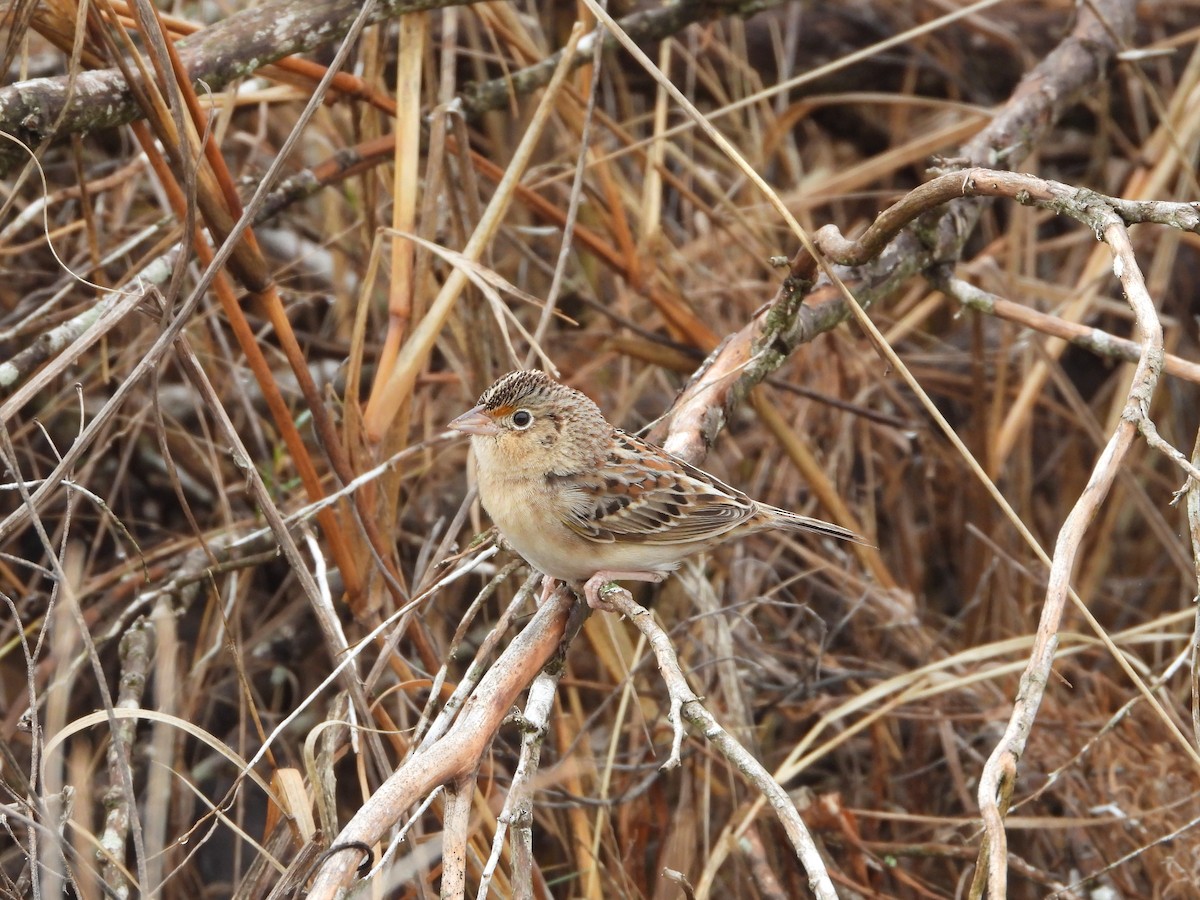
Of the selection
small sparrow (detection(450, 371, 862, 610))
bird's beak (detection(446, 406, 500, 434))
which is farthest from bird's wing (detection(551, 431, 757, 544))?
bird's beak (detection(446, 406, 500, 434))

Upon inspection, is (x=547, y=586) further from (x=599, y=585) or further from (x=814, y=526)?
(x=814, y=526)

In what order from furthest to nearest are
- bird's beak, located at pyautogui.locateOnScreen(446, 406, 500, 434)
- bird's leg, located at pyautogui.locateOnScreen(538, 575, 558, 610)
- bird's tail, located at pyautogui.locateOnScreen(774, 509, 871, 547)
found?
bird's tail, located at pyautogui.locateOnScreen(774, 509, 871, 547) < bird's beak, located at pyautogui.locateOnScreen(446, 406, 500, 434) < bird's leg, located at pyautogui.locateOnScreen(538, 575, 558, 610)

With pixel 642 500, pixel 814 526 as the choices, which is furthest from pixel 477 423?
pixel 814 526

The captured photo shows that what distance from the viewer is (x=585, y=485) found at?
3.51 meters

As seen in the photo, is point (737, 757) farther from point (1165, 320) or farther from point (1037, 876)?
point (1165, 320)

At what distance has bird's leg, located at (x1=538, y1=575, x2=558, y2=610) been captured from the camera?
3.15 metres

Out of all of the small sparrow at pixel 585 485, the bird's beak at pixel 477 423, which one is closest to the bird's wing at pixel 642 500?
the small sparrow at pixel 585 485

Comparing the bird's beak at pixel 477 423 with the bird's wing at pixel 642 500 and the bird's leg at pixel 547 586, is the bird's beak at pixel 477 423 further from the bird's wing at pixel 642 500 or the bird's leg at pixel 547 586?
the bird's leg at pixel 547 586

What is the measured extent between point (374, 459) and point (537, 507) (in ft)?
1.57

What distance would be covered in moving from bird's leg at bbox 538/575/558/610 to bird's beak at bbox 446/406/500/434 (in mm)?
426

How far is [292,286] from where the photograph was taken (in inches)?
209

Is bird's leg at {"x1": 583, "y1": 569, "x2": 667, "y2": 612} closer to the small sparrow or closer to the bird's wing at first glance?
the small sparrow

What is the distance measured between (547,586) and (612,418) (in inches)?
70.4

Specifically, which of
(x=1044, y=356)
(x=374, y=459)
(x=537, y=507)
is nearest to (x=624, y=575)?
(x=537, y=507)
